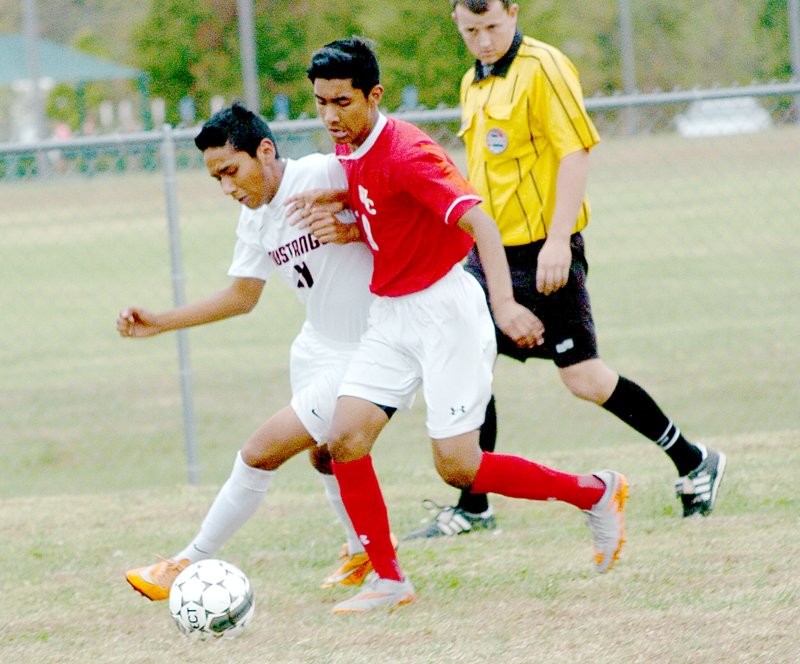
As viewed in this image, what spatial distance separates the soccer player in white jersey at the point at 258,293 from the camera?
4336 mm

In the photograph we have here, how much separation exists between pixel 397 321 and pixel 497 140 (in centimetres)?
106

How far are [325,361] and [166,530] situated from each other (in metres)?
1.62

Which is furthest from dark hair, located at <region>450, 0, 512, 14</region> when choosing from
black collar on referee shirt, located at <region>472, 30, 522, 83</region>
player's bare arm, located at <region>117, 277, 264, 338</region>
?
player's bare arm, located at <region>117, 277, 264, 338</region>

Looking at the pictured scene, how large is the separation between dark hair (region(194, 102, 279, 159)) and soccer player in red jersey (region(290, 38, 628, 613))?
9.0 inches

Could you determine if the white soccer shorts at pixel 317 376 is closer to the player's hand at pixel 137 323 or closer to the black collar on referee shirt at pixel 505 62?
the player's hand at pixel 137 323

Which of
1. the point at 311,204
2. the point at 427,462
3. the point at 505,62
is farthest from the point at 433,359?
the point at 427,462

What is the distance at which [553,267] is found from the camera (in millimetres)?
4637

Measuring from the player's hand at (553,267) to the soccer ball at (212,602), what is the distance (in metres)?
1.40

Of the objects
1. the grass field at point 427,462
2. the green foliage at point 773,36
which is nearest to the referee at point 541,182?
the grass field at point 427,462

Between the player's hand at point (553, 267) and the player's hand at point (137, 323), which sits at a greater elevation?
the player's hand at point (553, 267)

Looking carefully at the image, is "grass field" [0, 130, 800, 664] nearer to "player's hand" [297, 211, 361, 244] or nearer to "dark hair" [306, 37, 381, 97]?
"player's hand" [297, 211, 361, 244]

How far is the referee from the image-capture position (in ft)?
16.2

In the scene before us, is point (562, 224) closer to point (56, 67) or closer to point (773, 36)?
point (56, 67)

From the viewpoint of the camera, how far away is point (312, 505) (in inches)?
244
